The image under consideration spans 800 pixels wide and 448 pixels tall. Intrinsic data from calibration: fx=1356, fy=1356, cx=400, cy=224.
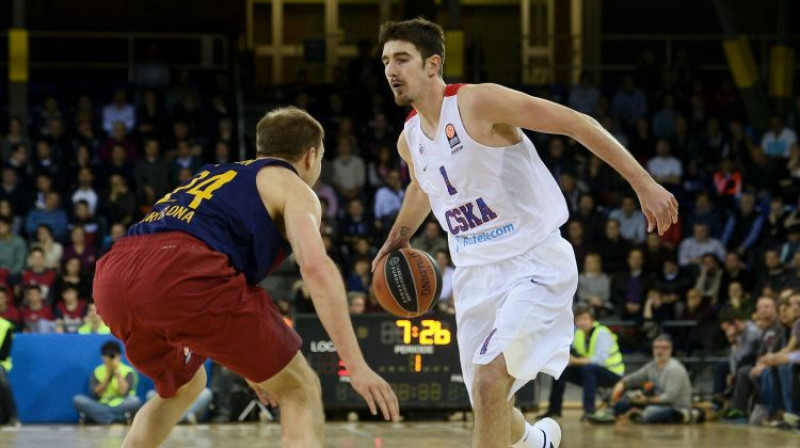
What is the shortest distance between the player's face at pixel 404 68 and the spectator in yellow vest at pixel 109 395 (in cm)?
737

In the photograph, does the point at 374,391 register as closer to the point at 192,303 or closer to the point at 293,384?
the point at 293,384

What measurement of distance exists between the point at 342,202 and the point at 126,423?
17.9ft

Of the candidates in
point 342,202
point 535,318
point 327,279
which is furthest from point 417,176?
point 342,202

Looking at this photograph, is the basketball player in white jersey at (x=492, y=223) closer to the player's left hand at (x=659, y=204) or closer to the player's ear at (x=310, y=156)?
the player's left hand at (x=659, y=204)

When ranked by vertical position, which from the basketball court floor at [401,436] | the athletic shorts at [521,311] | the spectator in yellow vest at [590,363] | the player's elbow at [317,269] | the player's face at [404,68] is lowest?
the basketball court floor at [401,436]

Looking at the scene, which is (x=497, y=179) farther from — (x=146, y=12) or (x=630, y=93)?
(x=146, y=12)

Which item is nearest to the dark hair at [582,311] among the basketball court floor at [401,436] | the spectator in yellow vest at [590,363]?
the spectator in yellow vest at [590,363]

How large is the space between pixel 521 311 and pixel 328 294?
4.22ft

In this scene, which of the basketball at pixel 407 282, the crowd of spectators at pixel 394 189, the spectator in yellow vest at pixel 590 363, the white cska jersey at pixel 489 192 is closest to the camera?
the white cska jersey at pixel 489 192

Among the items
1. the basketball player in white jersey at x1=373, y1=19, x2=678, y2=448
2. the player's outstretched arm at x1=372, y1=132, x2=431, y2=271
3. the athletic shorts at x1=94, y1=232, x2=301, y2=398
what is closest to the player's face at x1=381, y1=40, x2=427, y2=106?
the basketball player in white jersey at x1=373, y1=19, x2=678, y2=448

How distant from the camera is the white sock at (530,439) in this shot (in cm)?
627

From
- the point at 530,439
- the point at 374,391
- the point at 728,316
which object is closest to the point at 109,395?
the point at 728,316

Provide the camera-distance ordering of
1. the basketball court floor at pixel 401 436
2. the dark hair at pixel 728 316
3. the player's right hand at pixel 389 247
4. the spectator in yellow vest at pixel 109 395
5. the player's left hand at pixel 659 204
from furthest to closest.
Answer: the dark hair at pixel 728 316 < the spectator in yellow vest at pixel 109 395 < the basketball court floor at pixel 401 436 < the player's right hand at pixel 389 247 < the player's left hand at pixel 659 204

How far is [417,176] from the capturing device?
20.6 feet
